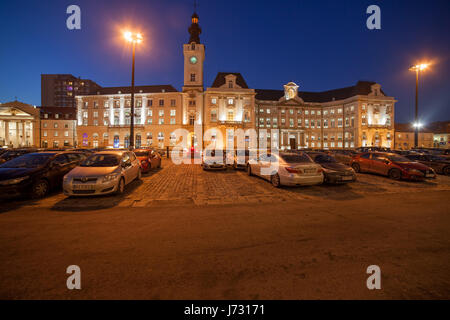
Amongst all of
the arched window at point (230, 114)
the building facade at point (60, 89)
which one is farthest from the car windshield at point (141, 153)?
the building facade at point (60, 89)

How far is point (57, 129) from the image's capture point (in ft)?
205

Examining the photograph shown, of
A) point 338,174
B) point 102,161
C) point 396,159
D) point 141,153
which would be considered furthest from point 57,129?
point 396,159

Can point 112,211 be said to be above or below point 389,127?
below

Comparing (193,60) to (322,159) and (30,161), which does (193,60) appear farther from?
(30,161)

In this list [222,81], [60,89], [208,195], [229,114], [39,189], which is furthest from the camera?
[60,89]

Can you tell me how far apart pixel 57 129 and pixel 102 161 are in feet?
241

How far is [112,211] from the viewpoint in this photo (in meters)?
5.71

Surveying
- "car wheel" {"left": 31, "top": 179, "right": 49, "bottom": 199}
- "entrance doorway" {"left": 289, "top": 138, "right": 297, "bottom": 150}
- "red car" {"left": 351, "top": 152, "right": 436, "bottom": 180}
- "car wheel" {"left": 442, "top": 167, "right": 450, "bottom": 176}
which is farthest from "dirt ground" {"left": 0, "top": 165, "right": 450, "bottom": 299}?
"entrance doorway" {"left": 289, "top": 138, "right": 297, "bottom": 150}

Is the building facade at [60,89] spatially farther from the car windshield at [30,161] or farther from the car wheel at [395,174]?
the car wheel at [395,174]

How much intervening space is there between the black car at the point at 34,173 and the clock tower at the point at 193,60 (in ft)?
145

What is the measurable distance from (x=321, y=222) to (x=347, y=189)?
4.80 m

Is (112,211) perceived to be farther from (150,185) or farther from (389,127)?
(389,127)
